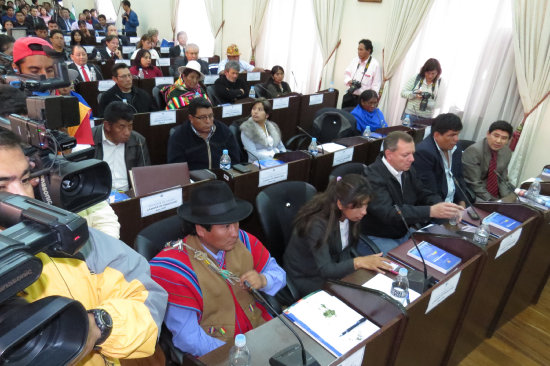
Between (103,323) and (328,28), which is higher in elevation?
(328,28)

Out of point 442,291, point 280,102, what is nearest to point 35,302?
point 442,291

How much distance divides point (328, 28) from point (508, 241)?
200 inches

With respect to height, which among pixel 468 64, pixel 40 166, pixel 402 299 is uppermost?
pixel 468 64

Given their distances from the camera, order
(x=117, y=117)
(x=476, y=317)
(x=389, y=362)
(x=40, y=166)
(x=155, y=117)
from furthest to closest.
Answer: (x=155, y=117)
(x=117, y=117)
(x=476, y=317)
(x=389, y=362)
(x=40, y=166)

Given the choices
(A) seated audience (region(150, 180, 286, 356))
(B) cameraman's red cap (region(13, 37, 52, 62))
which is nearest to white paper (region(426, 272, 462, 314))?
(A) seated audience (region(150, 180, 286, 356))

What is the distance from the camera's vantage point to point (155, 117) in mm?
3543

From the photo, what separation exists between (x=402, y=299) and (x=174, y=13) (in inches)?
392

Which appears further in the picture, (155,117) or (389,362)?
(155,117)

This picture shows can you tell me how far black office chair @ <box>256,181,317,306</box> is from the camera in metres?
2.06

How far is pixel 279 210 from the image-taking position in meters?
2.14

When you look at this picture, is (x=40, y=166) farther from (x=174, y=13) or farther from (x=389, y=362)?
(x=174, y=13)

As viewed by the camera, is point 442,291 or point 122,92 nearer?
point 442,291

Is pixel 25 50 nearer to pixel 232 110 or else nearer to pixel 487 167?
pixel 232 110

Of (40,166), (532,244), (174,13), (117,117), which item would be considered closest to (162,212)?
(117,117)
